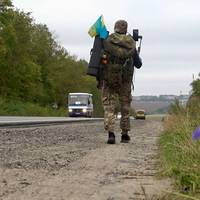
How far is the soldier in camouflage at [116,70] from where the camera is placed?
993 centimetres

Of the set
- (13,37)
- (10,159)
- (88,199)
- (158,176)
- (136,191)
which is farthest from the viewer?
(13,37)

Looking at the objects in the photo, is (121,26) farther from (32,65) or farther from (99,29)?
(32,65)

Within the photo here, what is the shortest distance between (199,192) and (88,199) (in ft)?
2.46

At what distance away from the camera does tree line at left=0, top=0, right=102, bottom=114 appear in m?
72.0

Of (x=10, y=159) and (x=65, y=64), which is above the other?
(x=65, y=64)

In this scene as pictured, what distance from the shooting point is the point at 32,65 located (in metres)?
81.6

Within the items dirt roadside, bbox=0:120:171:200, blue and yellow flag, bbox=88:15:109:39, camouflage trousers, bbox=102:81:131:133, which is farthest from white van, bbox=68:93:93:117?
dirt roadside, bbox=0:120:171:200

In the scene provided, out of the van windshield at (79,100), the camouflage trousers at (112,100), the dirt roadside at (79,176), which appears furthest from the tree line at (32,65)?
the dirt roadside at (79,176)

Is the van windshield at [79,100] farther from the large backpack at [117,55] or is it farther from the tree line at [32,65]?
the large backpack at [117,55]

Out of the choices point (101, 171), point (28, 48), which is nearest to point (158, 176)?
point (101, 171)

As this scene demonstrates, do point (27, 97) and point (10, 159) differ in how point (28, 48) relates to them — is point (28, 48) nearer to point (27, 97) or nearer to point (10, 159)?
point (27, 97)

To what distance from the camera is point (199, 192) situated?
4.07 meters

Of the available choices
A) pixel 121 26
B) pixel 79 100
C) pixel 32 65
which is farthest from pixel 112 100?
pixel 32 65

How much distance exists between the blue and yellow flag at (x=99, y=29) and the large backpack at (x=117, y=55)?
108 mm
